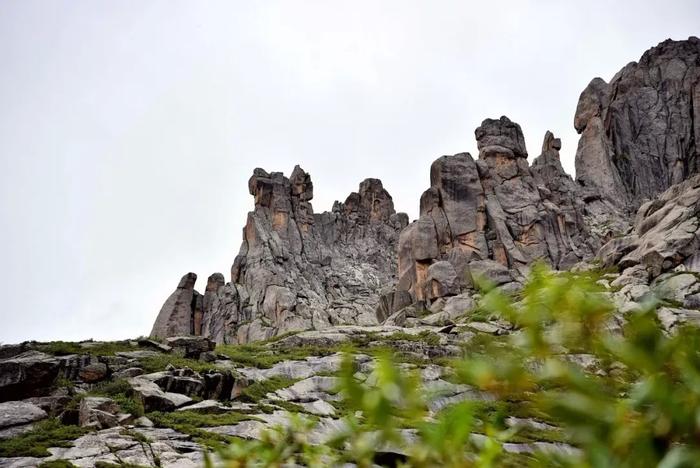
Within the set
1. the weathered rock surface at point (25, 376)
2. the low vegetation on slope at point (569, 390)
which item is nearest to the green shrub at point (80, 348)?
the weathered rock surface at point (25, 376)

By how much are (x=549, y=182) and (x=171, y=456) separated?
223ft

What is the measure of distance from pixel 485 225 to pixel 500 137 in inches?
578

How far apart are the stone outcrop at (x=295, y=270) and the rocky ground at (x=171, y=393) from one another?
37.7 m

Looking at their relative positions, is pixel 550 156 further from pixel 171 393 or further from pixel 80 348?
pixel 171 393

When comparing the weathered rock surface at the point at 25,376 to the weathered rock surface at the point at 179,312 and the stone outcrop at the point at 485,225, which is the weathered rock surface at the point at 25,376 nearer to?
the stone outcrop at the point at 485,225

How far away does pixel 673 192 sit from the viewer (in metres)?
49.2

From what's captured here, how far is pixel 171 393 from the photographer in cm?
2191

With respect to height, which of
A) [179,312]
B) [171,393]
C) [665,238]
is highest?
[179,312]

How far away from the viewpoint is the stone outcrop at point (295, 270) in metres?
77.8

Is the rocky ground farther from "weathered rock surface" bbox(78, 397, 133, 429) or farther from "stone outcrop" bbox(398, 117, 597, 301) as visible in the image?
"stone outcrop" bbox(398, 117, 597, 301)

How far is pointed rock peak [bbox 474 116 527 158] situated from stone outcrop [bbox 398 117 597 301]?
7.8 inches

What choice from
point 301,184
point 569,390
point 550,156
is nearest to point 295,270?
point 301,184

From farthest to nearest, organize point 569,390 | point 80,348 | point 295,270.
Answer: point 295,270 < point 80,348 < point 569,390

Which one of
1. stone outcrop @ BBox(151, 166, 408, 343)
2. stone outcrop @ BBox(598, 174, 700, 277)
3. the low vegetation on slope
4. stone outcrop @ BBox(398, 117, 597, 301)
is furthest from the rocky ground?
stone outcrop @ BBox(151, 166, 408, 343)
